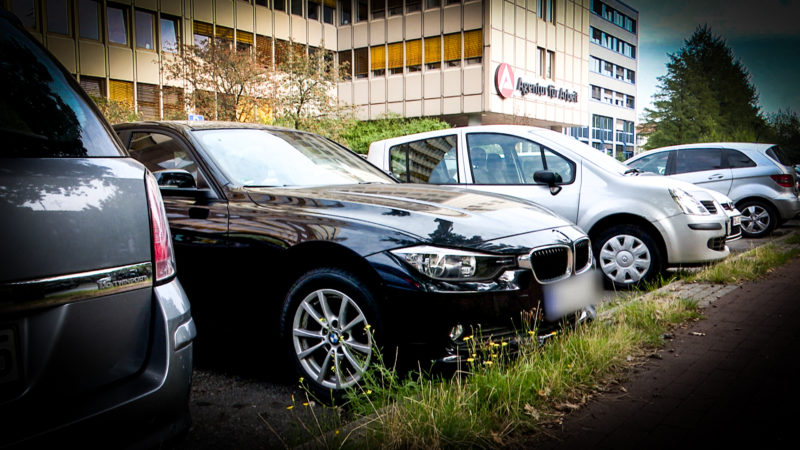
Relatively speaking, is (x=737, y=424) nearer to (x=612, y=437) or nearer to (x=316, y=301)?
(x=612, y=437)

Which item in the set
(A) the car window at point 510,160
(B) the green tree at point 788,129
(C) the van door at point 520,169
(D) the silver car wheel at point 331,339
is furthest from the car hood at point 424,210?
(B) the green tree at point 788,129

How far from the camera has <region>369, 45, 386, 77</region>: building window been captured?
1548 inches

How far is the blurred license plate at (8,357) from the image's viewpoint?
5.59 feet

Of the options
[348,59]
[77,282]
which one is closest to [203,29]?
[348,59]

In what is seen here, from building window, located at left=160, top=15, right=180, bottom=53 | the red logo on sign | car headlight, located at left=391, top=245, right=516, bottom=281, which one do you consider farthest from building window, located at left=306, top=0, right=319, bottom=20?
car headlight, located at left=391, top=245, right=516, bottom=281

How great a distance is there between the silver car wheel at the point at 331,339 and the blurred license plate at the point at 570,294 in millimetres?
1072

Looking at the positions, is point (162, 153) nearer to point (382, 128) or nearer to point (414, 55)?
point (382, 128)

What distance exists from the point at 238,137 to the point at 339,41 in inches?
1502

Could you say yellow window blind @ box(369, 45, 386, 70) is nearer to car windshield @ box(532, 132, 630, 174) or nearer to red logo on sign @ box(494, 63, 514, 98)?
red logo on sign @ box(494, 63, 514, 98)

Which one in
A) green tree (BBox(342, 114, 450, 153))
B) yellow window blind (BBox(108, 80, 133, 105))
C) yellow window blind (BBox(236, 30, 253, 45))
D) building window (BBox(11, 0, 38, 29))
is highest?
yellow window blind (BBox(236, 30, 253, 45))

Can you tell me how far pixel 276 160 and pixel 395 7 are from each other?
3666cm

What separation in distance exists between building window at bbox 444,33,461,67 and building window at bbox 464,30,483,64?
41cm

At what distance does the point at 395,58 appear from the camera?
38875 mm

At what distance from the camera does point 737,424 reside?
3.04m
